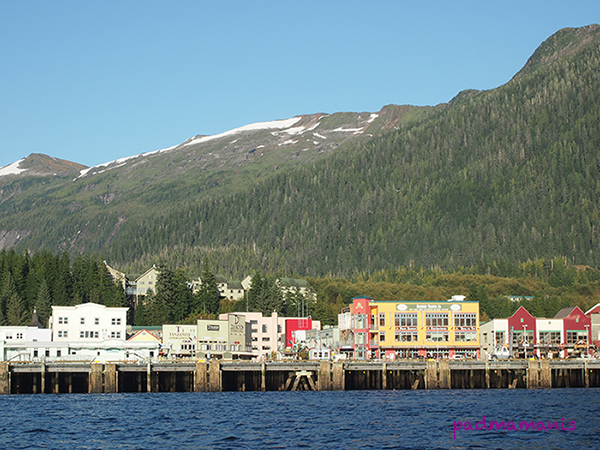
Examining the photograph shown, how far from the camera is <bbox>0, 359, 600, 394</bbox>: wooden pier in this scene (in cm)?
11681

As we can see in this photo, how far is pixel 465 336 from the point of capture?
550ft

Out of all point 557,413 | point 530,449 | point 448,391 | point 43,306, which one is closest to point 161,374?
point 448,391

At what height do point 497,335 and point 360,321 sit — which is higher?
point 360,321

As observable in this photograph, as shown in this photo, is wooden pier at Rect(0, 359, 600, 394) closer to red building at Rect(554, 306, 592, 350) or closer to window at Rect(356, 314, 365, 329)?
window at Rect(356, 314, 365, 329)

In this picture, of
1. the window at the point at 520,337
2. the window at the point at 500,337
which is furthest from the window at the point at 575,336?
the window at the point at 500,337

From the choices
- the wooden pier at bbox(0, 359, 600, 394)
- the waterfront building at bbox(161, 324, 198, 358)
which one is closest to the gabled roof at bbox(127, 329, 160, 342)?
the waterfront building at bbox(161, 324, 198, 358)

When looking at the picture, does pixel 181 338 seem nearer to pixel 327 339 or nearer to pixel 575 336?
pixel 327 339

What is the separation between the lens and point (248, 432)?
268 ft

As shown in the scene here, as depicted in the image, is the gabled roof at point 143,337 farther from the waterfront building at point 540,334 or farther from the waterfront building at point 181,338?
the waterfront building at point 540,334

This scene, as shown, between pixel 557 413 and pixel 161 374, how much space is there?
52.1m

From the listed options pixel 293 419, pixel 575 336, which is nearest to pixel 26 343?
pixel 293 419

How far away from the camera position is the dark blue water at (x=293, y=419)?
76000 mm

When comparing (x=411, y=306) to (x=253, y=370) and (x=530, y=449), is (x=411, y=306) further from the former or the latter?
(x=530, y=449)

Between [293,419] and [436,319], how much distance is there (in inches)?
3199
